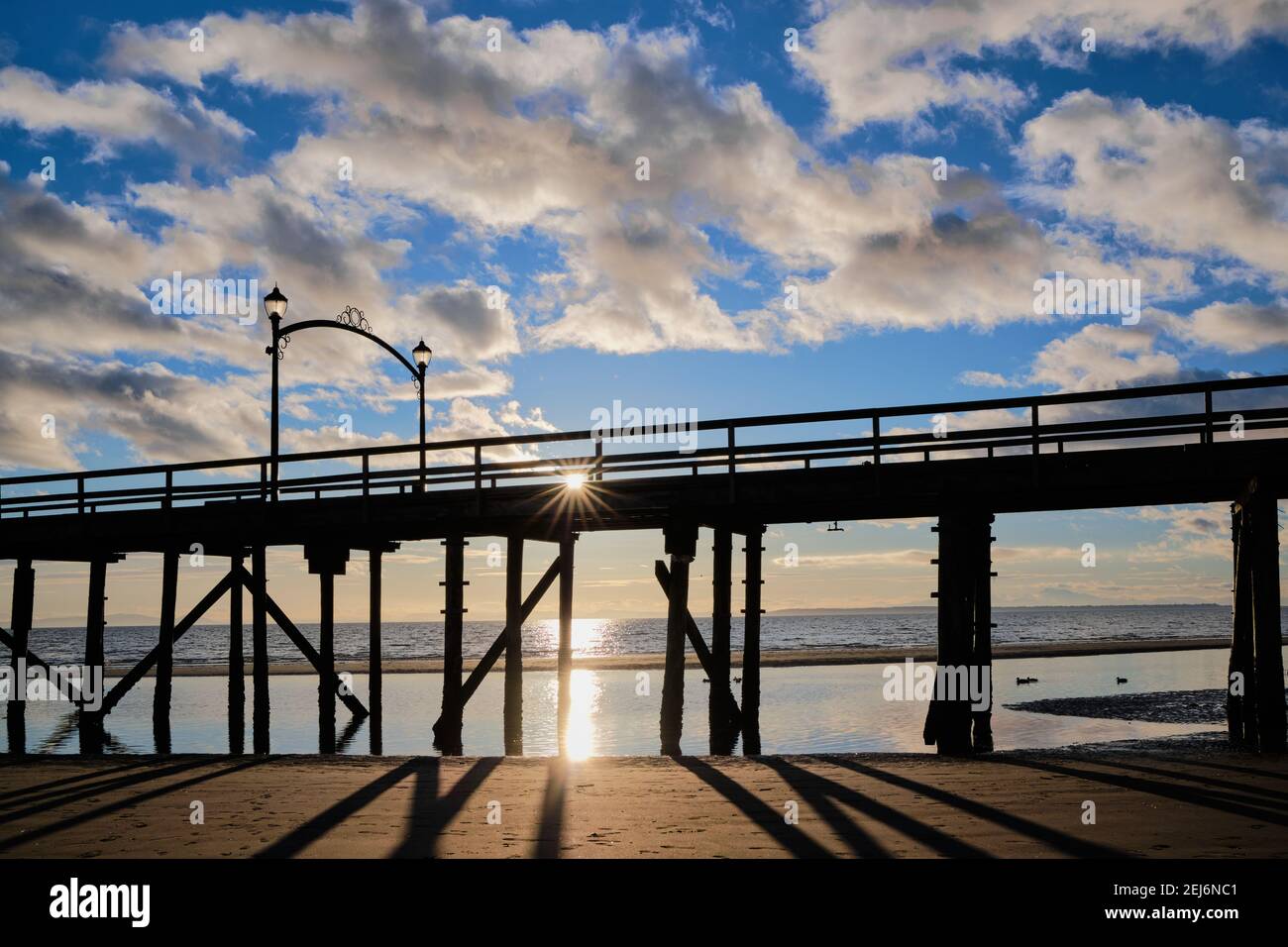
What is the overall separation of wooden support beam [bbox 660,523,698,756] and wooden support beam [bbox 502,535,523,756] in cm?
334

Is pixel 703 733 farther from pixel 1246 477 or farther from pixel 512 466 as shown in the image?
pixel 1246 477

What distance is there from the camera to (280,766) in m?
13.8

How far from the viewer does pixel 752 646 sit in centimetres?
1961

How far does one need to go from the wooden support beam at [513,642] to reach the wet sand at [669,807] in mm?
5922

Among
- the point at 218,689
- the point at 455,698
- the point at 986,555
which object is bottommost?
the point at 218,689

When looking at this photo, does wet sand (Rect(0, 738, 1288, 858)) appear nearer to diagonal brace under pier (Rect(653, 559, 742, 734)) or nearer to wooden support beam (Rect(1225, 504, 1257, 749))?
wooden support beam (Rect(1225, 504, 1257, 749))

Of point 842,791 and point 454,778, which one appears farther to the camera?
point 454,778

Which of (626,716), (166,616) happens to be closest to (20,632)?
(166,616)

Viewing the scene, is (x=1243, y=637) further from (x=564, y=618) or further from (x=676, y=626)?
(x=564, y=618)

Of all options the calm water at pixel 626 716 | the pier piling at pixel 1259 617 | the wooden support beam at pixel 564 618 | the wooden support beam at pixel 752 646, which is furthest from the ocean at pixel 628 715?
the pier piling at pixel 1259 617

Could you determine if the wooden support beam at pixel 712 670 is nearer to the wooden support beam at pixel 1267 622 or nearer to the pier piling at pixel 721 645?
the pier piling at pixel 721 645

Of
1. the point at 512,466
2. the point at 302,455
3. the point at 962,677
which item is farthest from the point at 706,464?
the point at 302,455

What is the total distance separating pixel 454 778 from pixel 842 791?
15.1 feet
